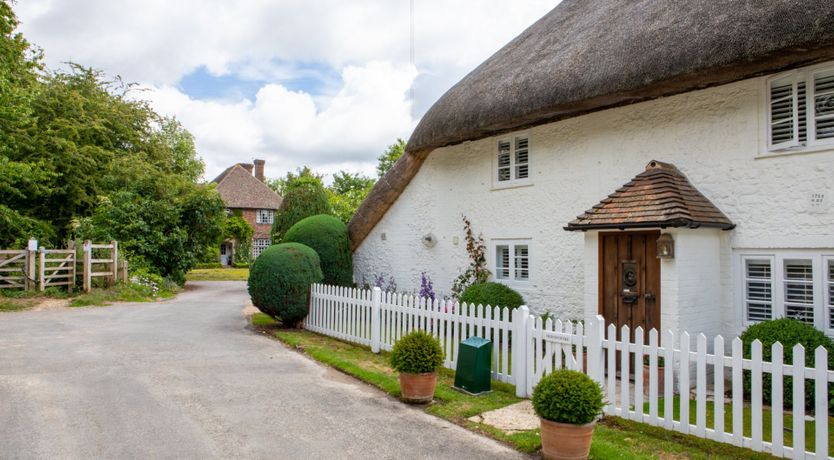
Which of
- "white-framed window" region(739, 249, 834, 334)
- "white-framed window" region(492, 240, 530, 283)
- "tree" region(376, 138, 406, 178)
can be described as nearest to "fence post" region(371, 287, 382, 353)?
"white-framed window" region(492, 240, 530, 283)

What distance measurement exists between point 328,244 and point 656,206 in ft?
29.9

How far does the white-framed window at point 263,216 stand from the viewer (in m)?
45.7

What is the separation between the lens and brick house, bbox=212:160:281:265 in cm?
4472

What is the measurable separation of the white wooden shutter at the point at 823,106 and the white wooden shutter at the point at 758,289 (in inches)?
74.2

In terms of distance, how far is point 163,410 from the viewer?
644 cm

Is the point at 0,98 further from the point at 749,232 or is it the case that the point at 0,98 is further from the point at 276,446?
the point at 749,232

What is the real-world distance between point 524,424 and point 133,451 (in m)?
4.02

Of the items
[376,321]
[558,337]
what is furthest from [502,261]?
[558,337]

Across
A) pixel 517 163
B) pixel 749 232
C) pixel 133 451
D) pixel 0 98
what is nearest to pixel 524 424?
pixel 133 451

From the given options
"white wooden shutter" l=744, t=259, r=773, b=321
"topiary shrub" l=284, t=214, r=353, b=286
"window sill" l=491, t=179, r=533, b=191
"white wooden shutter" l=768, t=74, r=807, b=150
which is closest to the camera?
"white wooden shutter" l=768, t=74, r=807, b=150

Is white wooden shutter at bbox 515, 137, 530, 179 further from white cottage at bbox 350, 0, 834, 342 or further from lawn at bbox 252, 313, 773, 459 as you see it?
lawn at bbox 252, 313, 773, 459

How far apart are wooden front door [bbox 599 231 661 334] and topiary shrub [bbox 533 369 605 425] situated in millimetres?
3645

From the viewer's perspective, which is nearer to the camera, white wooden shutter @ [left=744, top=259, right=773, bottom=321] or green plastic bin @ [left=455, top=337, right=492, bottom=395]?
green plastic bin @ [left=455, top=337, right=492, bottom=395]

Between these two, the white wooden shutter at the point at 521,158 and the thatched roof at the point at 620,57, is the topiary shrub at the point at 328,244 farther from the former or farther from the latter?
the white wooden shutter at the point at 521,158
